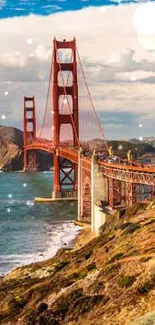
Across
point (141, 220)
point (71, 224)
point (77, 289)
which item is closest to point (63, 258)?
point (141, 220)

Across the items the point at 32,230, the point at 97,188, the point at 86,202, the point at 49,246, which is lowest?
the point at 49,246

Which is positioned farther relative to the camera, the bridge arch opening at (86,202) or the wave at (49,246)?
the bridge arch opening at (86,202)

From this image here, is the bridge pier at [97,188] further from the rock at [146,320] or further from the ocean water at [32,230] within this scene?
the rock at [146,320]

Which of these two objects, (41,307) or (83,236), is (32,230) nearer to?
(83,236)

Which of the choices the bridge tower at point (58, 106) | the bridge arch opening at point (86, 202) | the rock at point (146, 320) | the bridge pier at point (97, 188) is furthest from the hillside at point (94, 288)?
the bridge tower at point (58, 106)

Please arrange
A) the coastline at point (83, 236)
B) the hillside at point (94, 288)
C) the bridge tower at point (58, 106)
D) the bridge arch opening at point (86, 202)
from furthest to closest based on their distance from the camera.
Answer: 1. the bridge tower at point (58, 106)
2. the bridge arch opening at point (86, 202)
3. the coastline at point (83, 236)
4. the hillside at point (94, 288)

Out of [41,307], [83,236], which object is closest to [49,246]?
[83,236]
